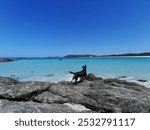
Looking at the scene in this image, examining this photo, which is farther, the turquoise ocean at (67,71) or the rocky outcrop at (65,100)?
the turquoise ocean at (67,71)

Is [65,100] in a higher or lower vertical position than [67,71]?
higher

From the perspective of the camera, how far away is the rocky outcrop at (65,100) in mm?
5461

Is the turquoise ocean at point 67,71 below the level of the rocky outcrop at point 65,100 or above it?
below

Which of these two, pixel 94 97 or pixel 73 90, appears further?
pixel 73 90

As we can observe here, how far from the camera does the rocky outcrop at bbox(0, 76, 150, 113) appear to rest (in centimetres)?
546

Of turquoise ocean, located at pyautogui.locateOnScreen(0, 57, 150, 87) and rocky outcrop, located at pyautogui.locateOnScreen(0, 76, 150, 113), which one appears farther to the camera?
turquoise ocean, located at pyautogui.locateOnScreen(0, 57, 150, 87)

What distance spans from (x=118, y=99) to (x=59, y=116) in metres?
2.88

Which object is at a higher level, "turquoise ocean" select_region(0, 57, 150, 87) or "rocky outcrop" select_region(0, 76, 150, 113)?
"rocky outcrop" select_region(0, 76, 150, 113)

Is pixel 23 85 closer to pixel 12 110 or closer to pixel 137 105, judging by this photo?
pixel 12 110

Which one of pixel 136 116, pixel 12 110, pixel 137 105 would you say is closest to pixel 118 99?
pixel 137 105

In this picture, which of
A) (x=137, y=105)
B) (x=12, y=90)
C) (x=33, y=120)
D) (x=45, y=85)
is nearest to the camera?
(x=33, y=120)

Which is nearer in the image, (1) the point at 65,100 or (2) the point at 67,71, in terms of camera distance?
(1) the point at 65,100

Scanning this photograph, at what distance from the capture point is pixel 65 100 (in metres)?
6.67

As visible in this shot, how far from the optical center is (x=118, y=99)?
20.1 ft
